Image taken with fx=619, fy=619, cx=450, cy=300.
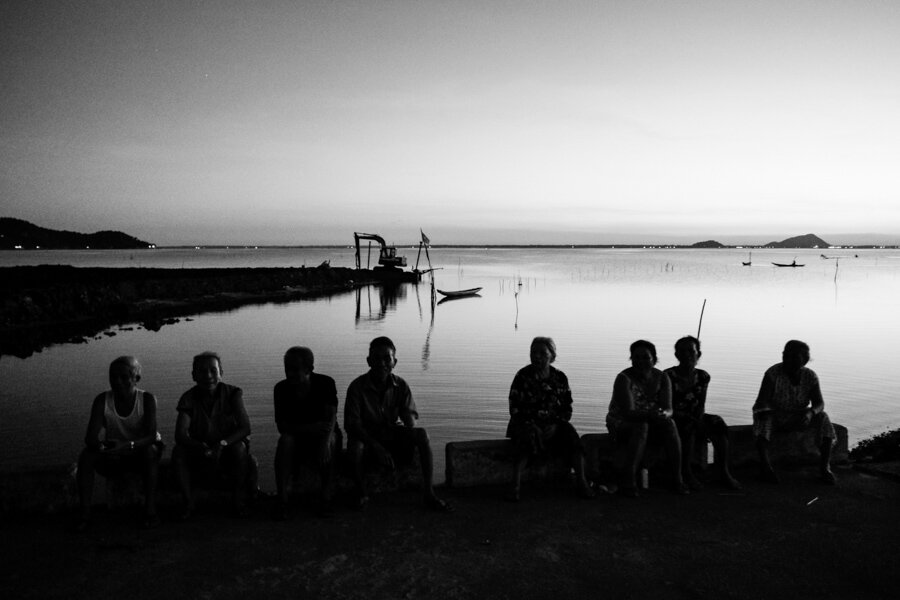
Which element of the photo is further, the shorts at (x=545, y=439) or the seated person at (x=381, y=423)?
the shorts at (x=545, y=439)

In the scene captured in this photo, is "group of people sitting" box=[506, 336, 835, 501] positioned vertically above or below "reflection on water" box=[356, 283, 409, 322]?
above

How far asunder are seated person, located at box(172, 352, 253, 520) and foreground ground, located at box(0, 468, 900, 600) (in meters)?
0.28

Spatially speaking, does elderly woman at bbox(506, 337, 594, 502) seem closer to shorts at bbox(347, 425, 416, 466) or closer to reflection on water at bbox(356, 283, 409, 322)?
shorts at bbox(347, 425, 416, 466)

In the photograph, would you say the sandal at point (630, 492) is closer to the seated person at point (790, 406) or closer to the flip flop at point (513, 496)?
the flip flop at point (513, 496)

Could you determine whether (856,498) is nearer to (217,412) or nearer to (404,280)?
(217,412)

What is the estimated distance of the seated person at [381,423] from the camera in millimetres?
4797

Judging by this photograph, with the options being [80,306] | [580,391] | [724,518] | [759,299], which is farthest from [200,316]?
[759,299]

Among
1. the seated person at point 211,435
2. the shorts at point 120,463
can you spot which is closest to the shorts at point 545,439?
the seated person at point 211,435

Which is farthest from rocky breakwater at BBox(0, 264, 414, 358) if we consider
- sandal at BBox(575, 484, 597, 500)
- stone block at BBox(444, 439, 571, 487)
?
sandal at BBox(575, 484, 597, 500)

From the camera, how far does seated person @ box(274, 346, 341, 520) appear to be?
4734mm

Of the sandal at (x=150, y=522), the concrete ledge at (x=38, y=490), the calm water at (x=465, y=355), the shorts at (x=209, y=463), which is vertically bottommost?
the calm water at (x=465, y=355)

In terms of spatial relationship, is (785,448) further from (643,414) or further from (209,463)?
(209,463)

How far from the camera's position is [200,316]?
26.4 meters

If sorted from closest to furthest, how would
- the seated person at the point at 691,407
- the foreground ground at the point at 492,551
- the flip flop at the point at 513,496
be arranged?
the foreground ground at the point at 492,551 < the flip flop at the point at 513,496 < the seated person at the point at 691,407
